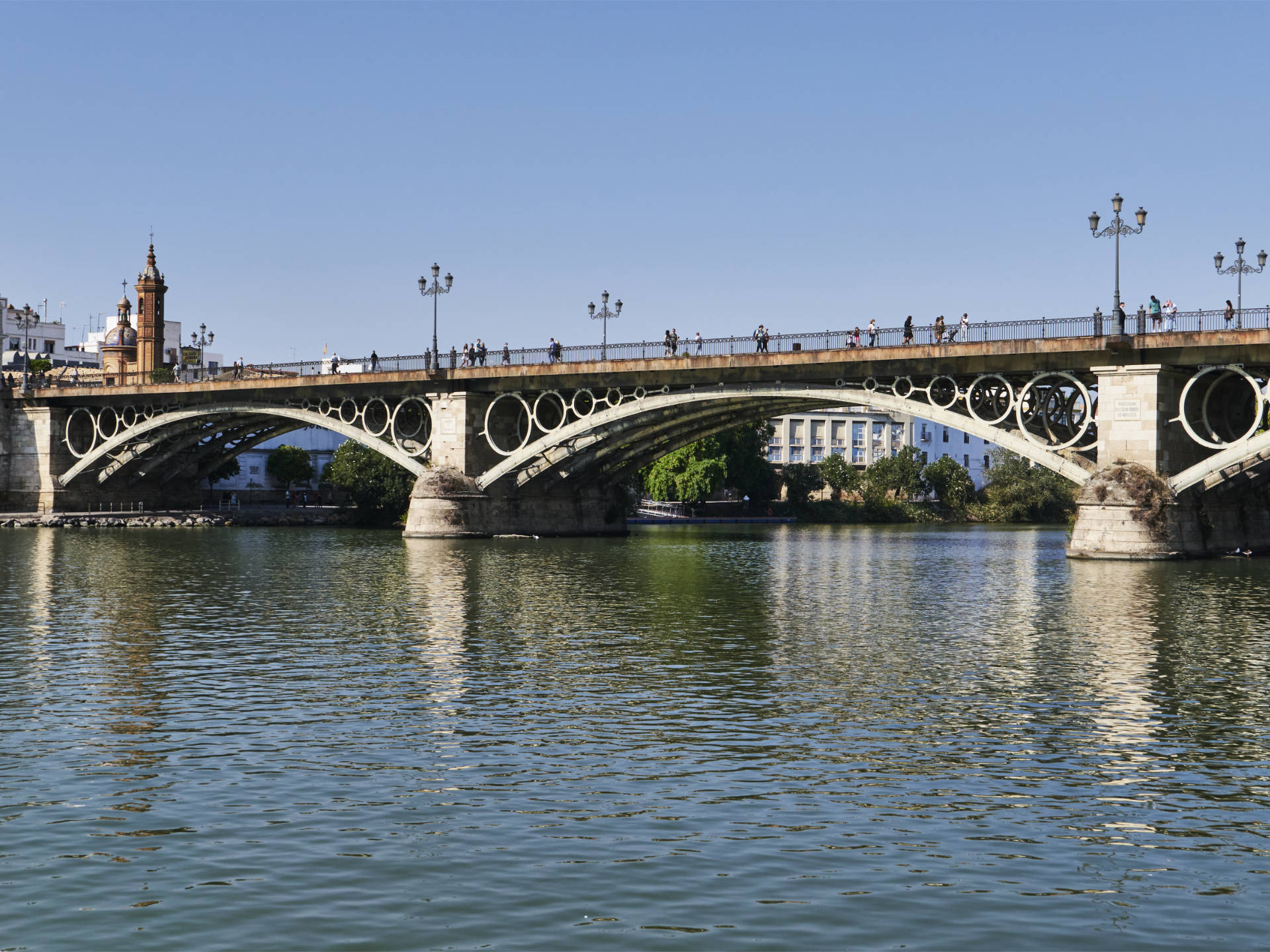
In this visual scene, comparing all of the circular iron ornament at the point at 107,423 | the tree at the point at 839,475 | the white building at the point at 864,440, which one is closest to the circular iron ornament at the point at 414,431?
the circular iron ornament at the point at 107,423

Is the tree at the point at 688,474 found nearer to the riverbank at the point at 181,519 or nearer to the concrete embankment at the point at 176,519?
the riverbank at the point at 181,519

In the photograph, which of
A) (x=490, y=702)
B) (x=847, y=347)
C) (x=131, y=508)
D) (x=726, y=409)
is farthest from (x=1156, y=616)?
(x=131, y=508)

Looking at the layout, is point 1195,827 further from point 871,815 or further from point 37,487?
point 37,487

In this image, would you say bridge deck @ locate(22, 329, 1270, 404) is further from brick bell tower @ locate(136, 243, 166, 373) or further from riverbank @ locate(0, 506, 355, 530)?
brick bell tower @ locate(136, 243, 166, 373)

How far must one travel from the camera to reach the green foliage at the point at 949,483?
146 metres

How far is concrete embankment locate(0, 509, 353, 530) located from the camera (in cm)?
8325

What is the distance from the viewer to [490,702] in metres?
19.2

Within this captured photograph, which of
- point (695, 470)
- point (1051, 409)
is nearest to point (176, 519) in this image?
point (695, 470)

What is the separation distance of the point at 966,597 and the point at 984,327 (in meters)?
16.9

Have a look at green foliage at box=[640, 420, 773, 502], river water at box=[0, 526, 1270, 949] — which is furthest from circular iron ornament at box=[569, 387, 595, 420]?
green foliage at box=[640, 420, 773, 502]

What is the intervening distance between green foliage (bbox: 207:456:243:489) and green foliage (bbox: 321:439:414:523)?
2395 cm

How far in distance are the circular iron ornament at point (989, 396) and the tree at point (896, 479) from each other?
279 ft

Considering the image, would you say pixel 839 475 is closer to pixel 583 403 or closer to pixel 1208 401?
pixel 583 403

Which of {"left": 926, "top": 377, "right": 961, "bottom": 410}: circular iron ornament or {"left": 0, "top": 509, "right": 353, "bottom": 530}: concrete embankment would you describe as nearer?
{"left": 926, "top": 377, "right": 961, "bottom": 410}: circular iron ornament
